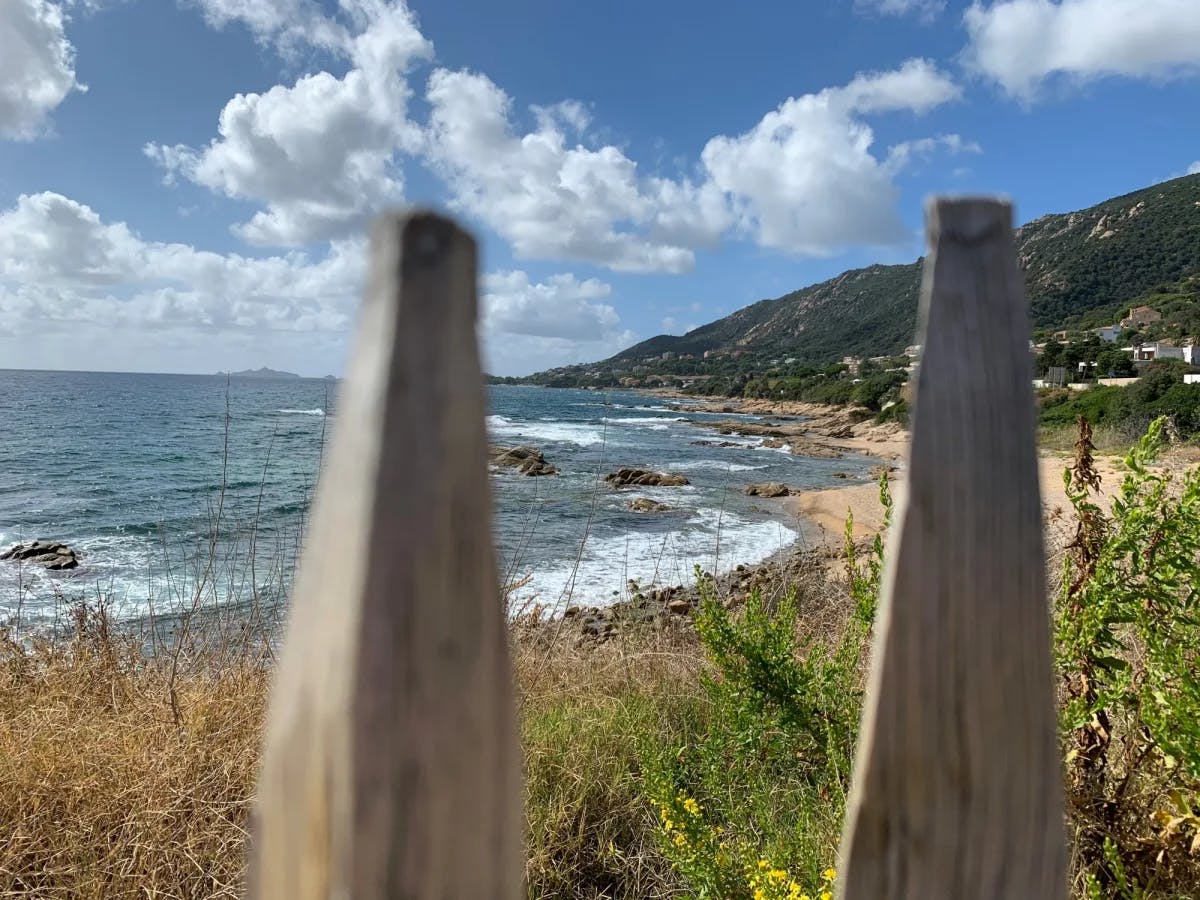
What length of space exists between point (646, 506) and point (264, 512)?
9.31 meters

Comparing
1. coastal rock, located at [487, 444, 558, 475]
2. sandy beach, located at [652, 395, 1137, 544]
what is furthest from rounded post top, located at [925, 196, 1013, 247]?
coastal rock, located at [487, 444, 558, 475]

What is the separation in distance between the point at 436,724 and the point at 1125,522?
209 centimetres

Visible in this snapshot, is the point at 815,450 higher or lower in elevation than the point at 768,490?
higher

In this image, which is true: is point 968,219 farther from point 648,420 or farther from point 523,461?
point 648,420

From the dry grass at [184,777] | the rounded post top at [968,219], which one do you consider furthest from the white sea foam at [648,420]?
the rounded post top at [968,219]

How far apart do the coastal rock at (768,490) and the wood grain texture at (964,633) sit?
21610 millimetres

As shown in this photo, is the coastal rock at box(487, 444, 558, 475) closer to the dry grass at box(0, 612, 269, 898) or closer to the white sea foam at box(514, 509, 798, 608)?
the white sea foam at box(514, 509, 798, 608)

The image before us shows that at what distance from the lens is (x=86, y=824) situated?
2.62m

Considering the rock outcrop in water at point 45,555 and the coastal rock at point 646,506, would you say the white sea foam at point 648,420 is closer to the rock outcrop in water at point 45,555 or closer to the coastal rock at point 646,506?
the coastal rock at point 646,506

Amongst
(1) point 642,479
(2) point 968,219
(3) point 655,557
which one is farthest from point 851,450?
(2) point 968,219

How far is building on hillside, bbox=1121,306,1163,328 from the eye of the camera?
191 ft

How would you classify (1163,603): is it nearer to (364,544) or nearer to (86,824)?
(364,544)

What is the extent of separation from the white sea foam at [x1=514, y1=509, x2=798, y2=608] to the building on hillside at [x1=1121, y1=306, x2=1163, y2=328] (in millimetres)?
57405

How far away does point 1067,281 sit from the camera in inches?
2950
